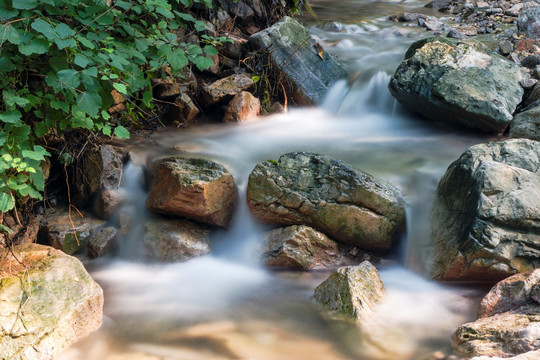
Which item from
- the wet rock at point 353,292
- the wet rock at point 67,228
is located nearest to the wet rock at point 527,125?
the wet rock at point 353,292

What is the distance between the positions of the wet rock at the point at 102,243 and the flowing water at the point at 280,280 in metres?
0.09

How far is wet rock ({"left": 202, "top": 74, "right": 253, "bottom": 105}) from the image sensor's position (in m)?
5.47

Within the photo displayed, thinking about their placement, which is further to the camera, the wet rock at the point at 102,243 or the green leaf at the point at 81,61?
the wet rock at the point at 102,243

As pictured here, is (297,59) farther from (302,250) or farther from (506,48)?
(302,250)

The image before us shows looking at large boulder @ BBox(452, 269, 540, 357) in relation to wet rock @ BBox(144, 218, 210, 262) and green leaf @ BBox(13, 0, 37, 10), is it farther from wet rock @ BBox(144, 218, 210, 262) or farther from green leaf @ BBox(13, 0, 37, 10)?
green leaf @ BBox(13, 0, 37, 10)

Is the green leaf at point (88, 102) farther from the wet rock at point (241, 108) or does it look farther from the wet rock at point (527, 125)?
the wet rock at point (527, 125)

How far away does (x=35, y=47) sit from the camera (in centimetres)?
275

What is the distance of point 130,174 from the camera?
438 centimetres

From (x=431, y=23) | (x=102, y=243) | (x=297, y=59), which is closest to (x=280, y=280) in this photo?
(x=102, y=243)

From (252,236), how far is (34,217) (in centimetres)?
181

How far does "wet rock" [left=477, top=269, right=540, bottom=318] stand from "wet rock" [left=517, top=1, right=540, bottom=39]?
473cm

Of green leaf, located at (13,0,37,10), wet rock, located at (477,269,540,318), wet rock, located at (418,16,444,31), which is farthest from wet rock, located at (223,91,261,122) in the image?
wet rock, located at (418,16,444,31)

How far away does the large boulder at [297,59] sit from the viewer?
5.99 m

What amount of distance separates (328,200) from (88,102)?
6.39ft
